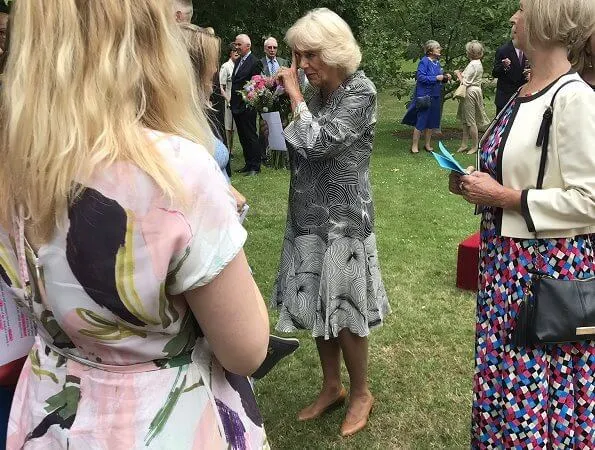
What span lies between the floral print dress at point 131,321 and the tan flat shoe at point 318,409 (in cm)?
198

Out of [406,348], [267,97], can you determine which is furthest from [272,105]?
[406,348]

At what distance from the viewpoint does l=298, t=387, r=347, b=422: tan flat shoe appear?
328 cm

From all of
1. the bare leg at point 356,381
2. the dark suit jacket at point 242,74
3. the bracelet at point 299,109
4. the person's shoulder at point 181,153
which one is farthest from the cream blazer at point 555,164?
the dark suit jacket at point 242,74

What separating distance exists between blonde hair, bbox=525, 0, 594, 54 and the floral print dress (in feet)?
4.70

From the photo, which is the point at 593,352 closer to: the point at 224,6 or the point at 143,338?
the point at 143,338

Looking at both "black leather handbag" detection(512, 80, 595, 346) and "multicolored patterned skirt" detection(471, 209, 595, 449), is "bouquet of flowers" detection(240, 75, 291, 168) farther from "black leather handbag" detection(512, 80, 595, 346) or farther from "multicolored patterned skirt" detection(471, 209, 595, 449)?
"black leather handbag" detection(512, 80, 595, 346)

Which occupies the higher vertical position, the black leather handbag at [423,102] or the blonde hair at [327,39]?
the blonde hair at [327,39]

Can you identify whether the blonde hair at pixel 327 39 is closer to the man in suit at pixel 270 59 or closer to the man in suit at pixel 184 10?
the man in suit at pixel 184 10

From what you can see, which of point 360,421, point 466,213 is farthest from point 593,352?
point 466,213

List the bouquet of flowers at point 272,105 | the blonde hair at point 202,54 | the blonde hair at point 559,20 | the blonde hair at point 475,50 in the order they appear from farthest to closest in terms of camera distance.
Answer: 1. the blonde hair at point 475,50
2. the bouquet of flowers at point 272,105
3. the blonde hair at point 202,54
4. the blonde hair at point 559,20

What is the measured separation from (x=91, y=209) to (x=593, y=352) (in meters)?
1.82

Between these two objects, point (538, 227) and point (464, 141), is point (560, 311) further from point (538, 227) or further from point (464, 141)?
point (464, 141)

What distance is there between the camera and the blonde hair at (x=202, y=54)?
2.69 metres

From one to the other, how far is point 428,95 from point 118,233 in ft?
37.4
